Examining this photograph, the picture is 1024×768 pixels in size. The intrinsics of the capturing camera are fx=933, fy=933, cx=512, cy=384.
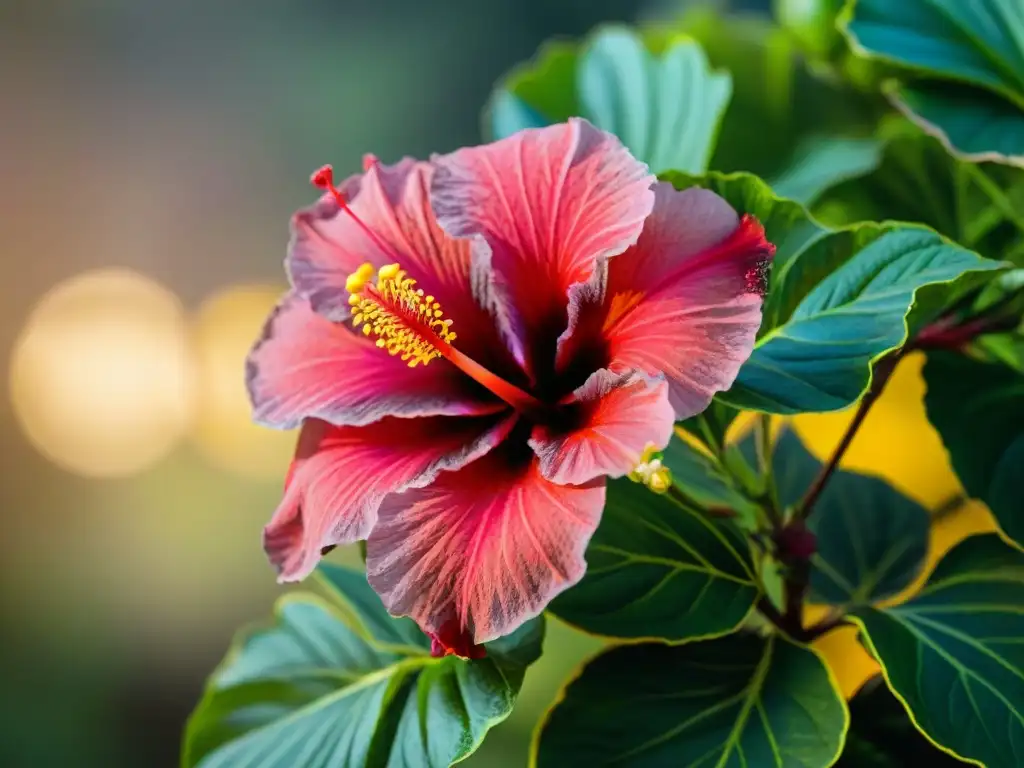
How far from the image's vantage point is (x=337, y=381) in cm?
45

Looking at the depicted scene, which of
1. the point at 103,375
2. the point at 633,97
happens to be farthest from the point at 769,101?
the point at 103,375

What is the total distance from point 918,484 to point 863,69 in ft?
1.29

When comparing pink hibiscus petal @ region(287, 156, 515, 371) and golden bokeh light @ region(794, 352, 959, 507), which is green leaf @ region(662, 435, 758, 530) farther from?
golden bokeh light @ region(794, 352, 959, 507)

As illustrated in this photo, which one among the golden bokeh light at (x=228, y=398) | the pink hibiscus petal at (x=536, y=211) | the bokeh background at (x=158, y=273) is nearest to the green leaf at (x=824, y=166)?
the pink hibiscus petal at (x=536, y=211)

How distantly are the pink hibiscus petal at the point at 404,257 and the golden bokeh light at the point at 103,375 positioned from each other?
47.2 inches

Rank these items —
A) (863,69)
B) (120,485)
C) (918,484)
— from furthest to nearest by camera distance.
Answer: (120,485) < (918,484) < (863,69)

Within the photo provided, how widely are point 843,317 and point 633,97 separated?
289 millimetres

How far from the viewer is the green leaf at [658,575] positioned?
0.47m

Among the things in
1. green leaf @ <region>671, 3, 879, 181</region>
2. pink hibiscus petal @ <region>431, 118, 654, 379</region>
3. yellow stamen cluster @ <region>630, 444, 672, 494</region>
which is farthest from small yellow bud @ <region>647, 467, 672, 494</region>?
green leaf @ <region>671, 3, 879, 181</region>

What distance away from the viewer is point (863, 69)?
71cm

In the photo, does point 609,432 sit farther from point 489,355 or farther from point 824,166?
point 824,166

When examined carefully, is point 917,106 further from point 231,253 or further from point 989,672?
point 231,253

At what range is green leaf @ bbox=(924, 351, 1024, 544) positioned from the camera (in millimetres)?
520

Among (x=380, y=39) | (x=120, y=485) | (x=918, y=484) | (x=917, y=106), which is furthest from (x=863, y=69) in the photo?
(x=120, y=485)
